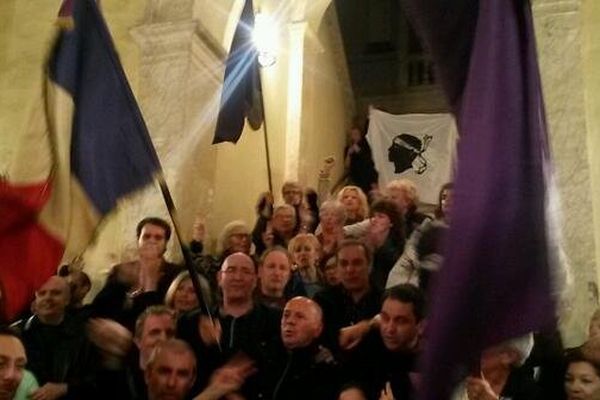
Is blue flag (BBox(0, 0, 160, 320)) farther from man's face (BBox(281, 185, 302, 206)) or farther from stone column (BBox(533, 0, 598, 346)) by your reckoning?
stone column (BBox(533, 0, 598, 346))

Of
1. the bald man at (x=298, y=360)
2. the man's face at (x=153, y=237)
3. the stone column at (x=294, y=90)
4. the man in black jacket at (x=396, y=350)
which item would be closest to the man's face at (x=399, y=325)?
the man in black jacket at (x=396, y=350)

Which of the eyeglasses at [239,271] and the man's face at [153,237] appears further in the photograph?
the man's face at [153,237]

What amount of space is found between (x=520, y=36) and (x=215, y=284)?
2570mm

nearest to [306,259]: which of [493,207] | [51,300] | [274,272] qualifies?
[274,272]

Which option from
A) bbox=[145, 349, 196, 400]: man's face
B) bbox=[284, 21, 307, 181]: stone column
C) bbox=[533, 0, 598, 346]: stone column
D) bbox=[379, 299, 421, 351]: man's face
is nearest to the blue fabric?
bbox=[145, 349, 196, 400]: man's face

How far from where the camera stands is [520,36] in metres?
3.34

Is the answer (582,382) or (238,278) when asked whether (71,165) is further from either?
(582,382)

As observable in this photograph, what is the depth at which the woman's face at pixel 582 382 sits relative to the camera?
354 cm

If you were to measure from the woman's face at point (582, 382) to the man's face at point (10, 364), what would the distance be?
2268mm

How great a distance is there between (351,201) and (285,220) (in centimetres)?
48

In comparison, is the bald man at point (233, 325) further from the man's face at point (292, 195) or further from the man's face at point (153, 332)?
the man's face at point (292, 195)

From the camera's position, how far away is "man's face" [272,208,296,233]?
237 inches

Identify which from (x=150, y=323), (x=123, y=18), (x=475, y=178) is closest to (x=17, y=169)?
(x=150, y=323)

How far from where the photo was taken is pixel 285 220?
602 centimetres
